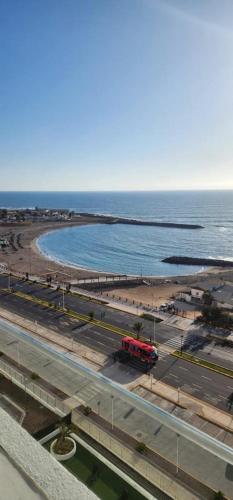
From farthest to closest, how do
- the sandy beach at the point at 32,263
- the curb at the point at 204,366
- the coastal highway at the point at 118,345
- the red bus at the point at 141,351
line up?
the sandy beach at the point at 32,263
the red bus at the point at 141,351
the curb at the point at 204,366
the coastal highway at the point at 118,345

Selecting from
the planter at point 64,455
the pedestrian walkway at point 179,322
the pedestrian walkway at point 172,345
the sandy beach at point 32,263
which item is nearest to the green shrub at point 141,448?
the planter at point 64,455

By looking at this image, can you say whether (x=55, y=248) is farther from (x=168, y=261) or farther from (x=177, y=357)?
(x=177, y=357)

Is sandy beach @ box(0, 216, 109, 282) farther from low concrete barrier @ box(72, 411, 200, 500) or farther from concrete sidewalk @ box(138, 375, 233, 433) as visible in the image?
low concrete barrier @ box(72, 411, 200, 500)

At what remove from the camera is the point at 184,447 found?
91.2ft

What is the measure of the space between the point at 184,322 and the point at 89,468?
40528 mm

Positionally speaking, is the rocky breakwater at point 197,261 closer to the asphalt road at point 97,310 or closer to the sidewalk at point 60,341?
the asphalt road at point 97,310

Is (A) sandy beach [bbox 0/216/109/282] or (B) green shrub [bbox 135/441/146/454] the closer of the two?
(B) green shrub [bbox 135/441/146/454]

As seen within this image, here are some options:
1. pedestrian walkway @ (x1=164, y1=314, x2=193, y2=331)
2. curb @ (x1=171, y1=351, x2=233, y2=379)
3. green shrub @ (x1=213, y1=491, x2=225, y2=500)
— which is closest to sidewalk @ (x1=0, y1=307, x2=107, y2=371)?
curb @ (x1=171, y1=351, x2=233, y2=379)

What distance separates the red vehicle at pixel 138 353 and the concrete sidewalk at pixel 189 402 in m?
3.00

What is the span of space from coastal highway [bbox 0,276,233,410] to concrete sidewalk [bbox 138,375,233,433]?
89 cm

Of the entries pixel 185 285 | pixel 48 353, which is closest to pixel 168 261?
pixel 185 285

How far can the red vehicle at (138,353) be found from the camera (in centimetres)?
4278

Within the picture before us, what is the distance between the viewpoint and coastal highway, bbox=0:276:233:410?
37.6m

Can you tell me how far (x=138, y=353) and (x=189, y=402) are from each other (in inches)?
392
